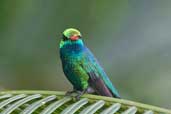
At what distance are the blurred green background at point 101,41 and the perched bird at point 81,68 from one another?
94.8 inches

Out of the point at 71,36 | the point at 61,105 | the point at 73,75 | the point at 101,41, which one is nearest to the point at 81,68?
the point at 73,75

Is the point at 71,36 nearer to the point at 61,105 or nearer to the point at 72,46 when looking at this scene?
the point at 72,46

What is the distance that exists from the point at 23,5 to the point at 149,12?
1081 mm

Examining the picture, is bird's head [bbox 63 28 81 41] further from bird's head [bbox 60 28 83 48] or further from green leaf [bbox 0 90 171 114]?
green leaf [bbox 0 90 171 114]

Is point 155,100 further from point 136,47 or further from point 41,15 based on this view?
point 41,15

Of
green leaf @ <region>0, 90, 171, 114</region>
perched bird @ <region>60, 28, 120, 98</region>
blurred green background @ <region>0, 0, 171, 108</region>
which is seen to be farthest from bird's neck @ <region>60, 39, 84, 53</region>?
blurred green background @ <region>0, 0, 171, 108</region>

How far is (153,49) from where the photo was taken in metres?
5.23

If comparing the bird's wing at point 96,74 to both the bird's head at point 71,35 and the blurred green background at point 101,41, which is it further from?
the blurred green background at point 101,41

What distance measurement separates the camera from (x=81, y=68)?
273 cm

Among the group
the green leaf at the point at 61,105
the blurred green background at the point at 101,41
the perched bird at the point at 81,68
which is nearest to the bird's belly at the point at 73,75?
the perched bird at the point at 81,68

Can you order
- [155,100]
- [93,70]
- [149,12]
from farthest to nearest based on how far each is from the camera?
1. [149,12]
2. [155,100]
3. [93,70]

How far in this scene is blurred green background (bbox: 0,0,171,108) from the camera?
17.1 ft

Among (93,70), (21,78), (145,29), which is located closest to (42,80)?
(21,78)

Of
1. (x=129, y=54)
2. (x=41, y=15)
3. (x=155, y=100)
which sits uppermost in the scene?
(x=41, y=15)
